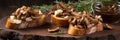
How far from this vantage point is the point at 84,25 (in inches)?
55.2

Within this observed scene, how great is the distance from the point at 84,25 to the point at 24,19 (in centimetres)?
32

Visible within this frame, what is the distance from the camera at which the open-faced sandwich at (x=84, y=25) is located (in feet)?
4.52

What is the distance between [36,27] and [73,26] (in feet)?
0.73

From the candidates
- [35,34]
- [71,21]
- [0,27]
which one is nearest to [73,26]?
[71,21]

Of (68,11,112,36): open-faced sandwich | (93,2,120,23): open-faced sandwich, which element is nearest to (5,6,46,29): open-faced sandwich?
(68,11,112,36): open-faced sandwich

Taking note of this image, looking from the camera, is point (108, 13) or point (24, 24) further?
point (108, 13)

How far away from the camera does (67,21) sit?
57.8 inches

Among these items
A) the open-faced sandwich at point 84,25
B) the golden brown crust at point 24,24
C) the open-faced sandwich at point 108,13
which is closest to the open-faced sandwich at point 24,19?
the golden brown crust at point 24,24

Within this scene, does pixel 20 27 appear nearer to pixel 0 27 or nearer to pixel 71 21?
pixel 0 27

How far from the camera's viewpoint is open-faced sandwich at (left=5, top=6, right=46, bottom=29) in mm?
1457

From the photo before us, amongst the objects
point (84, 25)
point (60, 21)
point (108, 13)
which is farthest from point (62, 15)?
point (108, 13)

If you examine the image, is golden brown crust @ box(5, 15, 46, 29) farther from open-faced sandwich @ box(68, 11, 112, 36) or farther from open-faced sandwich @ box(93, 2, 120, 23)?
open-faced sandwich @ box(93, 2, 120, 23)

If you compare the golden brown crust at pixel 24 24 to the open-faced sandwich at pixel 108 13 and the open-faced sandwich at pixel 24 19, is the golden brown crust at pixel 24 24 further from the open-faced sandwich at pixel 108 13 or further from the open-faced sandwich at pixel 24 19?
the open-faced sandwich at pixel 108 13

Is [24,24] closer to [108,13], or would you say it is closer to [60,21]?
[60,21]
